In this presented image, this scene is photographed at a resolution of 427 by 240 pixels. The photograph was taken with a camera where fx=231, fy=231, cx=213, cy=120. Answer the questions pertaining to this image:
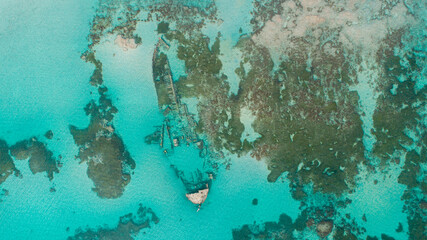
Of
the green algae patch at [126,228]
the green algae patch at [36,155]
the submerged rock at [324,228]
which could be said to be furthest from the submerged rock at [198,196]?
the green algae patch at [36,155]

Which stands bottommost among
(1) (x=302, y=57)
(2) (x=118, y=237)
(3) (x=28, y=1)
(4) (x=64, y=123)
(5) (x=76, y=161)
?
(2) (x=118, y=237)

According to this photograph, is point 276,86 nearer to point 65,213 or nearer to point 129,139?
point 129,139

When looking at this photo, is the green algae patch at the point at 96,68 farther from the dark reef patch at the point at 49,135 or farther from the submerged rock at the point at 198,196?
the submerged rock at the point at 198,196

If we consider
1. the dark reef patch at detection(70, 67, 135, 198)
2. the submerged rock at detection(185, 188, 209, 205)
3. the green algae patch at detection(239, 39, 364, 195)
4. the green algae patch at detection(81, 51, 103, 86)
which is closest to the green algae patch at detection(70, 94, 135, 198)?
the dark reef patch at detection(70, 67, 135, 198)

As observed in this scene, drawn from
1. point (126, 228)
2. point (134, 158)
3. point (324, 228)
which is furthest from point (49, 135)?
point (324, 228)

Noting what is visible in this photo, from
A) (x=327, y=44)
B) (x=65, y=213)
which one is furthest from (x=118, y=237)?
(x=327, y=44)

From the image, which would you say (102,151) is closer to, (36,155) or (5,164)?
(36,155)
